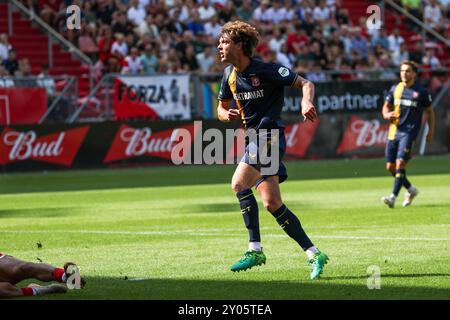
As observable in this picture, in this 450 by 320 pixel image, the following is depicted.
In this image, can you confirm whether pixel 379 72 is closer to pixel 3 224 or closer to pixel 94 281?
pixel 3 224

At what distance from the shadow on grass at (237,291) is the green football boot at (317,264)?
0.14 m

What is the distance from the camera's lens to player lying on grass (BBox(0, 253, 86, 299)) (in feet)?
30.8

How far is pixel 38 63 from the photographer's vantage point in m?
33.1

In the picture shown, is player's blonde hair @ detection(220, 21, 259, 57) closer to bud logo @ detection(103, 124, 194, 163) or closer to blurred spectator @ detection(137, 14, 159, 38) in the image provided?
bud logo @ detection(103, 124, 194, 163)

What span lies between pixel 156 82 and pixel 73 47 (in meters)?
3.73

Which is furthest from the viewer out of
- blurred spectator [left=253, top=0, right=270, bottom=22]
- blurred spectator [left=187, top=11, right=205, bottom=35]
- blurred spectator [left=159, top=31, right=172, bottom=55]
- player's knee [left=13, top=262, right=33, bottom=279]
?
blurred spectator [left=253, top=0, right=270, bottom=22]

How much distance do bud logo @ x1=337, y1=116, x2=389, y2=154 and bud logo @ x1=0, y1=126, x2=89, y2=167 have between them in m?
7.84

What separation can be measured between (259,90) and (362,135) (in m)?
21.8

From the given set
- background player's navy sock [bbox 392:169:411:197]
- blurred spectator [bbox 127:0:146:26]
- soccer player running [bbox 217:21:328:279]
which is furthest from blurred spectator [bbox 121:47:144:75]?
soccer player running [bbox 217:21:328:279]

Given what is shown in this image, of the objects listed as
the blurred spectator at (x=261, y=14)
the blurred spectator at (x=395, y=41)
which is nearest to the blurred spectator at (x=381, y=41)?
the blurred spectator at (x=395, y=41)

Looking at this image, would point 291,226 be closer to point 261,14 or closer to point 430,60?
point 261,14

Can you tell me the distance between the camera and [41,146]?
28.8 metres

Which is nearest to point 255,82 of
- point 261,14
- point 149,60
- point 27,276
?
point 27,276
